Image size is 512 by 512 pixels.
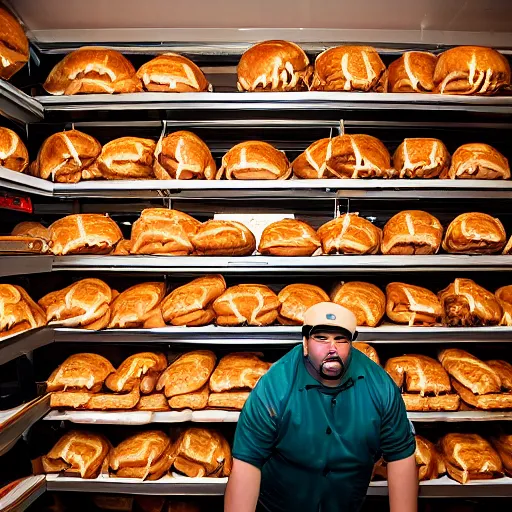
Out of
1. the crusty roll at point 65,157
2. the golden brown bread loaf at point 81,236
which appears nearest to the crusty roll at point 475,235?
the golden brown bread loaf at point 81,236

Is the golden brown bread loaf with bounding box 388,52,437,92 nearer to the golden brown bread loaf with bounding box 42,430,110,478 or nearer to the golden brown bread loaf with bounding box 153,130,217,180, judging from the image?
the golden brown bread loaf with bounding box 153,130,217,180

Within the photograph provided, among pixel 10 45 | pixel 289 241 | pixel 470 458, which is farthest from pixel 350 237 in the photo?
pixel 10 45

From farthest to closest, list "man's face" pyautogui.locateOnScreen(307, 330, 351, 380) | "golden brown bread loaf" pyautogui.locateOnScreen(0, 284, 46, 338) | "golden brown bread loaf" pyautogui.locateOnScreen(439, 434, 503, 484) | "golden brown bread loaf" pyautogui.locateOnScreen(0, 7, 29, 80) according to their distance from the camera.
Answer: "golden brown bread loaf" pyautogui.locateOnScreen(439, 434, 503, 484) → "golden brown bread loaf" pyautogui.locateOnScreen(0, 7, 29, 80) → "golden brown bread loaf" pyautogui.locateOnScreen(0, 284, 46, 338) → "man's face" pyautogui.locateOnScreen(307, 330, 351, 380)

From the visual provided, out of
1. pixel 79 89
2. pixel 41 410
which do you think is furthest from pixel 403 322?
pixel 79 89

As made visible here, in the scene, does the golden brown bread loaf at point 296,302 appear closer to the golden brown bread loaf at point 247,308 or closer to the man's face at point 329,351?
the golden brown bread loaf at point 247,308

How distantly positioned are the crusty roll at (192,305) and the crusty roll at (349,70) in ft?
4.25

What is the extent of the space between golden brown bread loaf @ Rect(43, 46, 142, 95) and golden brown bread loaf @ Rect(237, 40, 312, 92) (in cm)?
61

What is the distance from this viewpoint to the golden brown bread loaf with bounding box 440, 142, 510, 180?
261 cm

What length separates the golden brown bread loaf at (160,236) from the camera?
2.60 meters

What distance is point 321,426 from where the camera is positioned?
6.44ft

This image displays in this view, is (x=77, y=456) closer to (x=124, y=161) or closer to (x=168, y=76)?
(x=124, y=161)

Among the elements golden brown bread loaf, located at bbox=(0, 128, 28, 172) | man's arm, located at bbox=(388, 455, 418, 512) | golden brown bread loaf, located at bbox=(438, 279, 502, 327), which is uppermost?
golden brown bread loaf, located at bbox=(0, 128, 28, 172)

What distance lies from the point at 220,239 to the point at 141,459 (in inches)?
48.4

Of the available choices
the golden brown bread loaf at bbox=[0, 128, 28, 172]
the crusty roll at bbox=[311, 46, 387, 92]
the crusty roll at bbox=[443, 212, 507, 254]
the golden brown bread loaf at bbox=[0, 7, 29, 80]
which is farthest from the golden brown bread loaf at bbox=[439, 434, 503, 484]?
the golden brown bread loaf at bbox=[0, 7, 29, 80]
